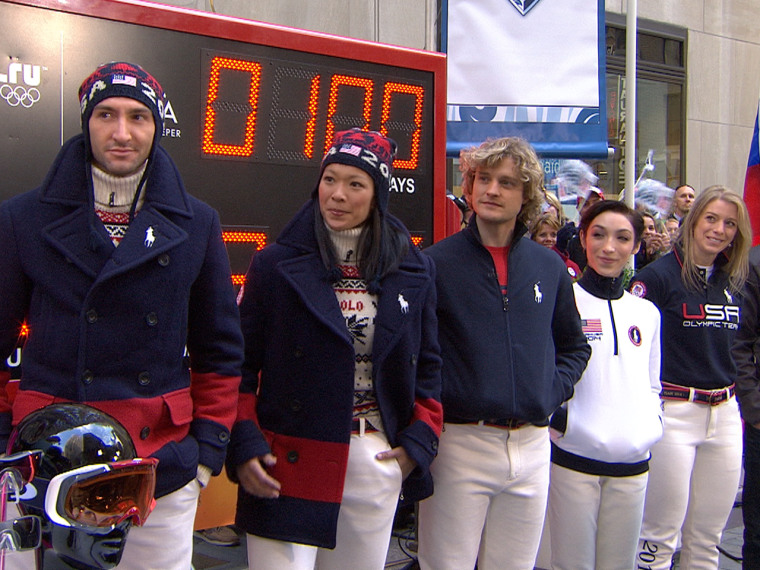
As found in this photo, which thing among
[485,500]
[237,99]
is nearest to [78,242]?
[485,500]

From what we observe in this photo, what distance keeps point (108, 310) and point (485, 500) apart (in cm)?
175

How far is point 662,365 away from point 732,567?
1.76 m

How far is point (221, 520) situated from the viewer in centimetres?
467

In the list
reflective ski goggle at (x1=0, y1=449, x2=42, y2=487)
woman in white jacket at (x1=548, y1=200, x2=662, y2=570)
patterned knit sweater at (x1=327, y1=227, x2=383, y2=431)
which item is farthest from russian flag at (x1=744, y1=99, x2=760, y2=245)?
reflective ski goggle at (x1=0, y1=449, x2=42, y2=487)

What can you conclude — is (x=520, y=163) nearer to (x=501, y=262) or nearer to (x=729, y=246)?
(x=501, y=262)

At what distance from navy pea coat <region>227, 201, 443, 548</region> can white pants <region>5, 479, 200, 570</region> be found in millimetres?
289

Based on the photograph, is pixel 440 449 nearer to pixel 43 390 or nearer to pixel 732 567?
pixel 43 390

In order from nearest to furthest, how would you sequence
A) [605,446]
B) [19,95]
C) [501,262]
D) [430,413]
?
[430,413]
[501,262]
[605,446]
[19,95]

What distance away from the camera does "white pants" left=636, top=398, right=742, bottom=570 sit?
15.4ft

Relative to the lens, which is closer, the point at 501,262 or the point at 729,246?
the point at 501,262

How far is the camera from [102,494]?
175 cm

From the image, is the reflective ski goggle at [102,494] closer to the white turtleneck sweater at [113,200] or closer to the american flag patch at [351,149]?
the white turtleneck sweater at [113,200]

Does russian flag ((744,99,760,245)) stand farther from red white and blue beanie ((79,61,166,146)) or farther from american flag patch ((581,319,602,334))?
red white and blue beanie ((79,61,166,146))

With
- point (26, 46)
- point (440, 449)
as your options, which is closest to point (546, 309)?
point (440, 449)
